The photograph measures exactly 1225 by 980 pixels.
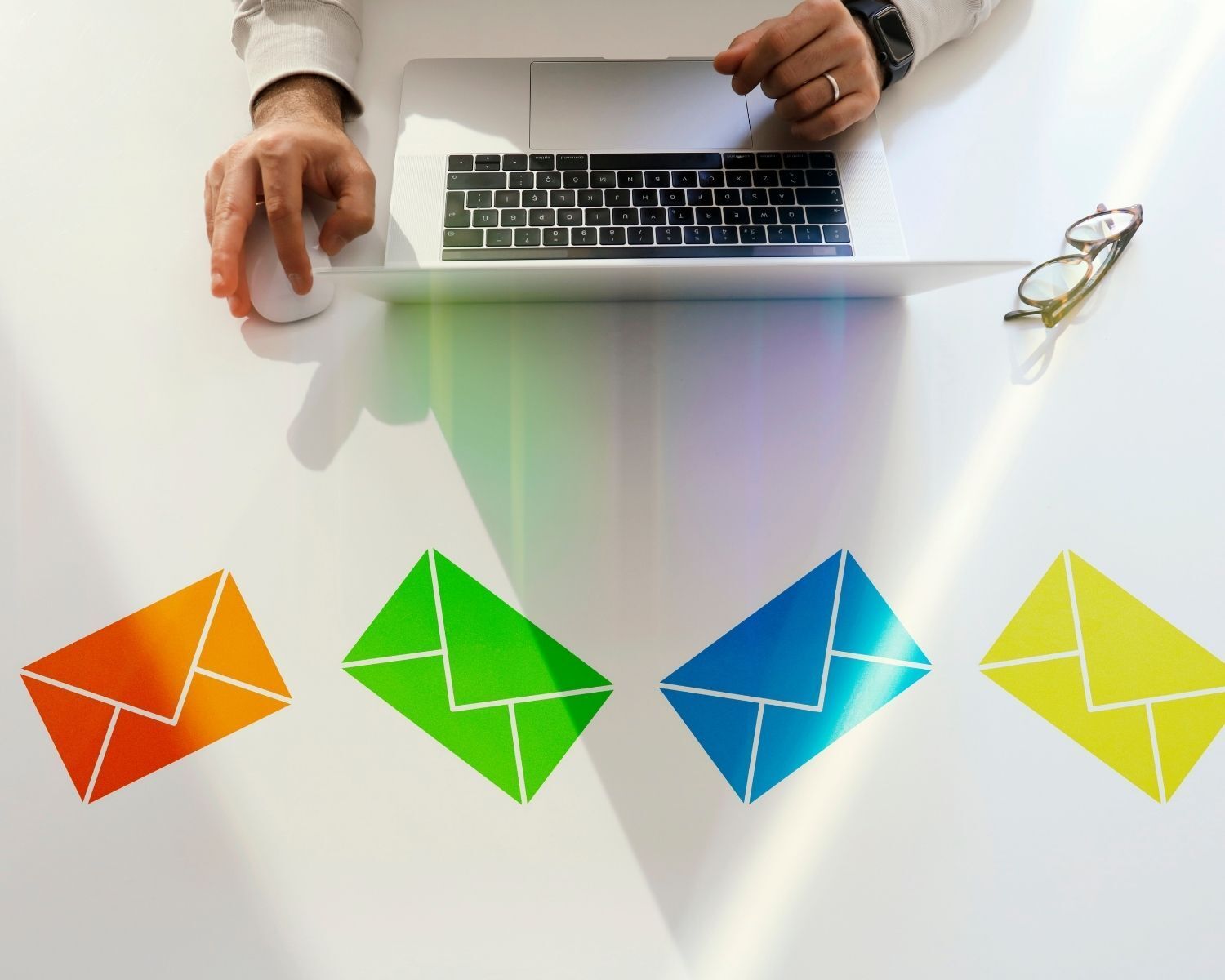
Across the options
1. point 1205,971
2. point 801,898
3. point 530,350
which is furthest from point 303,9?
point 1205,971

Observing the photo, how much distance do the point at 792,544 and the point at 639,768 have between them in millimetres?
239

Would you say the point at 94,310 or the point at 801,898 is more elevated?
the point at 94,310

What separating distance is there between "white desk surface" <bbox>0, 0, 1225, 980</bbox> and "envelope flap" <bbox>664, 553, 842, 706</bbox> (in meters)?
0.02

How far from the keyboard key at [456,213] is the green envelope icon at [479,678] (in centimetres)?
33

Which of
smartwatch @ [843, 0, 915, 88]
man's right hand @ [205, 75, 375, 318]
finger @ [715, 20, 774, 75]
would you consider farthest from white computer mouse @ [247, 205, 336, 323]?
smartwatch @ [843, 0, 915, 88]

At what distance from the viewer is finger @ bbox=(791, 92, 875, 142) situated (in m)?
0.79

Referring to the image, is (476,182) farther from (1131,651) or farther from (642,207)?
(1131,651)

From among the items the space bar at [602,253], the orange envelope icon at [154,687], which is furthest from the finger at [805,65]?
the orange envelope icon at [154,687]

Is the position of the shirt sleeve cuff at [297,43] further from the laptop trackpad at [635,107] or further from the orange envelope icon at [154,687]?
the orange envelope icon at [154,687]

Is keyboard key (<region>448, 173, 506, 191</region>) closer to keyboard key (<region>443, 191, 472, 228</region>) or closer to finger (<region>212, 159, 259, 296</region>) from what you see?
keyboard key (<region>443, 191, 472, 228</region>)

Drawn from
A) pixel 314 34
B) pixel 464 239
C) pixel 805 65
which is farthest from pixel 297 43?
pixel 805 65

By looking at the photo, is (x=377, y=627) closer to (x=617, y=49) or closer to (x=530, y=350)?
(x=530, y=350)

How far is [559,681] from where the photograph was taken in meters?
0.65

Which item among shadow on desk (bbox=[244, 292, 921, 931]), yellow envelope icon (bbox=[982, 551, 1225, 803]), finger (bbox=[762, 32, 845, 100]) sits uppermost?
finger (bbox=[762, 32, 845, 100])
